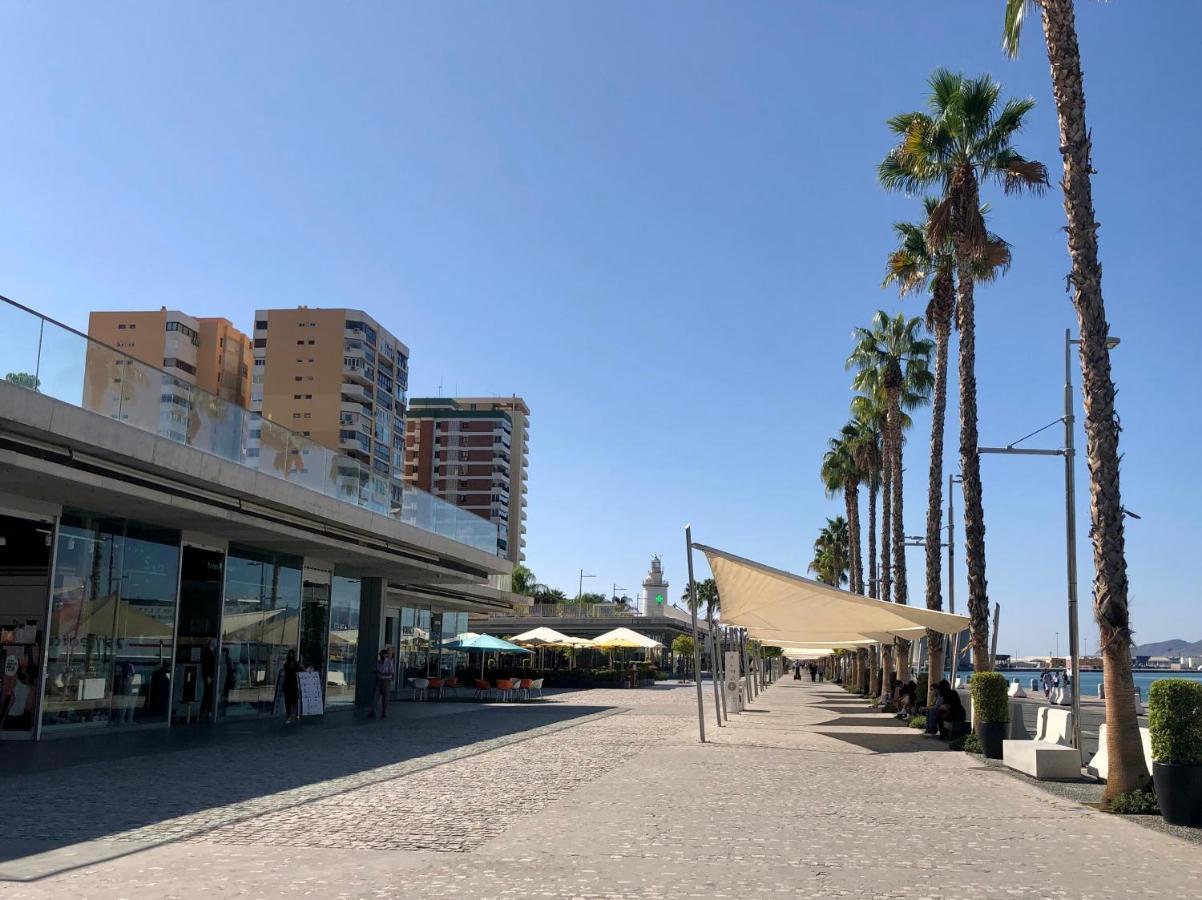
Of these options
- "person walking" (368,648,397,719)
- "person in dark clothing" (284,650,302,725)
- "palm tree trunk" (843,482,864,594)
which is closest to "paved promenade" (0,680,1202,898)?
"person in dark clothing" (284,650,302,725)

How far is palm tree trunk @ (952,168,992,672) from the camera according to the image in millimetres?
20266

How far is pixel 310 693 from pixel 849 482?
3417 centimetres

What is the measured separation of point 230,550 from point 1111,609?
738 inches

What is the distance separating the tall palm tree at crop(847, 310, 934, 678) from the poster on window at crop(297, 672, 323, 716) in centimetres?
1706

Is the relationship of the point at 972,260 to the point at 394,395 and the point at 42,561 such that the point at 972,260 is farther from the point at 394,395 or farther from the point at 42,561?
the point at 394,395

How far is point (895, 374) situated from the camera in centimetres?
3491

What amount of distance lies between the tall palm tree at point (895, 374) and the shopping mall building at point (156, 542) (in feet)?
46.4

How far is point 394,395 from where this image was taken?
13462cm

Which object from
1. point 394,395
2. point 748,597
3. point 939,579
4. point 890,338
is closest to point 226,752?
point 748,597

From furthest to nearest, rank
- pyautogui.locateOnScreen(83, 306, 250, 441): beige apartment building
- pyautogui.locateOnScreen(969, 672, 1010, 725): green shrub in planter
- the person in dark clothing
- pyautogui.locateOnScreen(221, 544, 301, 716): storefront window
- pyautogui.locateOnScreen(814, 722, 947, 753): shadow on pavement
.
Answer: pyautogui.locateOnScreen(83, 306, 250, 441): beige apartment building
pyautogui.locateOnScreen(221, 544, 301, 716): storefront window
the person in dark clothing
pyautogui.locateOnScreen(814, 722, 947, 753): shadow on pavement
pyautogui.locateOnScreen(969, 672, 1010, 725): green shrub in planter

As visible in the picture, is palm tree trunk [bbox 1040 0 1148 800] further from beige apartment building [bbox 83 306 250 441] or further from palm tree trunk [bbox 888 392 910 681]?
beige apartment building [bbox 83 306 250 441]

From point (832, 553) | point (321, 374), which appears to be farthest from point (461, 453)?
point (832, 553)

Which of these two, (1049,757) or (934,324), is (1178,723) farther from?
(934,324)

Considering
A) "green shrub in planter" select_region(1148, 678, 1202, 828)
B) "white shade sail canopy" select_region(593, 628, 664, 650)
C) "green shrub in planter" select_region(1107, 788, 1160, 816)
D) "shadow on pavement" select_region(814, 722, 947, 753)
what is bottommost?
"shadow on pavement" select_region(814, 722, 947, 753)
